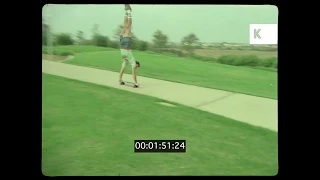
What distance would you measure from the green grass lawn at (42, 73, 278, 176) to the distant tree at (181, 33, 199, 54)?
0.60m

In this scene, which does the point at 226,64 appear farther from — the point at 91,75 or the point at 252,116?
the point at 91,75

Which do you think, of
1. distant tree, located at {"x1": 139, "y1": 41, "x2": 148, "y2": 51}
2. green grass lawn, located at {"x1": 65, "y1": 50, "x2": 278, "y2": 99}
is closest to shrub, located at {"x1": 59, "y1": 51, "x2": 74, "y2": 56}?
green grass lawn, located at {"x1": 65, "y1": 50, "x2": 278, "y2": 99}

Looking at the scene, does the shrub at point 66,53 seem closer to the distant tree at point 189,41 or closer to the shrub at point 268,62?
the distant tree at point 189,41

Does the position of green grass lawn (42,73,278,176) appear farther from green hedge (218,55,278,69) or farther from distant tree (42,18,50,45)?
green hedge (218,55,278,69)

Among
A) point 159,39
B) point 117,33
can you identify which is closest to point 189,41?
point 159,39

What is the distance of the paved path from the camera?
11.7 feet

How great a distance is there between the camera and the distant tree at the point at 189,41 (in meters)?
3.48

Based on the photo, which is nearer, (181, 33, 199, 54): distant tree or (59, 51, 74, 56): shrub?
(181, 33, 199, 54): distant tree

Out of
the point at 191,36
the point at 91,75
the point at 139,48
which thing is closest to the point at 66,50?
the point at 91,75

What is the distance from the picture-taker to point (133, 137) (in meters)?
3.49

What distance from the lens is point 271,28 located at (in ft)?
11.3

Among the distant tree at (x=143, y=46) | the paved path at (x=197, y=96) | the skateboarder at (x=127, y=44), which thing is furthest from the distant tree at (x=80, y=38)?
the distant tree at (x=143, y=46)
